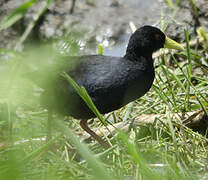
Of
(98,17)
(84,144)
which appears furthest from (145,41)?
(98,17)

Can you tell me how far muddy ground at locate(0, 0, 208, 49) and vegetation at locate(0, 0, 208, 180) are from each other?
1.04 meters

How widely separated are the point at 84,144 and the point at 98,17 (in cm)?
459

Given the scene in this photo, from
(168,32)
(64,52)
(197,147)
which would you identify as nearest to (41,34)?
(168,32)

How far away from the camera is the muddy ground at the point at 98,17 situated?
5184 millimetres

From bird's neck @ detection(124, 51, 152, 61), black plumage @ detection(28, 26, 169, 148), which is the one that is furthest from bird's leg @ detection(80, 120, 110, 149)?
bird's neck @ detection(124, 51, 152, 61)

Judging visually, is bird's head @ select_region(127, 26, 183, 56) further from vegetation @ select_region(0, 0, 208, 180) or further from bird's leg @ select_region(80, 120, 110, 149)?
bird's leg @ select_region(80, 120, 110, 149)

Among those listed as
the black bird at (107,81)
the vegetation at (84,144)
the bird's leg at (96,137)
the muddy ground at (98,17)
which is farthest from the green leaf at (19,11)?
the muddy ground at (98,17)

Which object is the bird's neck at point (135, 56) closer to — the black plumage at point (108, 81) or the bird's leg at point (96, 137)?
the black plumage at point (108, 81)

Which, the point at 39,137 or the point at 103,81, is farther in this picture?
the point at 39,137

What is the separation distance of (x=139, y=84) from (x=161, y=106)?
59 centimetres

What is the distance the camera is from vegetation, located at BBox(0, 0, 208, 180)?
3.77ft

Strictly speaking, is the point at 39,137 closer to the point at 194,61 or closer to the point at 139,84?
the point at 139,84

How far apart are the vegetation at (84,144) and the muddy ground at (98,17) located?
40.8 inches

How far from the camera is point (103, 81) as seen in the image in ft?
9.37
